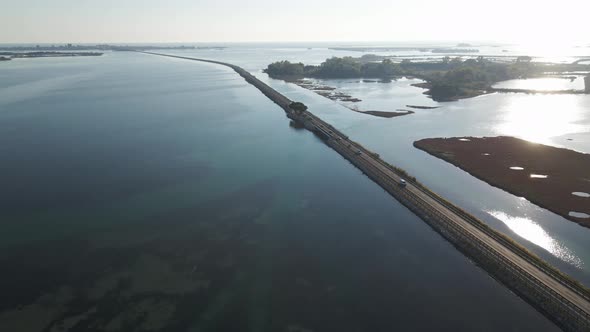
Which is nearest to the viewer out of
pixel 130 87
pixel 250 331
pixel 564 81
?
pixel 250 331

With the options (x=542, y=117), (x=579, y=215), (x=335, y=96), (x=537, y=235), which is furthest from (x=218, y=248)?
(x=335, y=96)

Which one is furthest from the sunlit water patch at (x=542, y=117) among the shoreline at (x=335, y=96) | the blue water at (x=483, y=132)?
the shoreline at (x=335, y=96)

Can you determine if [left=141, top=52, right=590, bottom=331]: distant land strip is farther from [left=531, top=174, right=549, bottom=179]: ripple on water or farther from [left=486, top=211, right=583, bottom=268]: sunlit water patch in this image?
[left=531, top=174, right=549, bottom=179]: ripple on water

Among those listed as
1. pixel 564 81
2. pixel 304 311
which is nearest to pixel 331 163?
pixel 304 311

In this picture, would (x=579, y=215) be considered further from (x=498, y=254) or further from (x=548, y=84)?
(x=548, y=84)

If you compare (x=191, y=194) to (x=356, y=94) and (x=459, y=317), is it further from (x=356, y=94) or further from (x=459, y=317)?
(x=356, y=94)

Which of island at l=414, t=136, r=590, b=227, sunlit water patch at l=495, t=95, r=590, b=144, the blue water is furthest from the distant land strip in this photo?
sunlit water patch at l=495, t=95, r=590, b=144

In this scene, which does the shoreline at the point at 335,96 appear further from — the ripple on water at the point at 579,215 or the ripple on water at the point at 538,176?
the ripple on water at the point at 579,215
